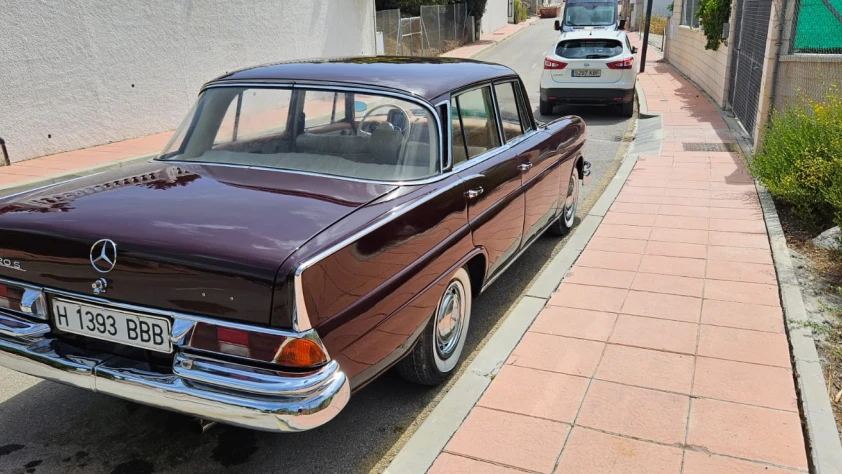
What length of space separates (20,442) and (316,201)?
185 centimetres

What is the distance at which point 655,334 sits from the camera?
4.15 meters

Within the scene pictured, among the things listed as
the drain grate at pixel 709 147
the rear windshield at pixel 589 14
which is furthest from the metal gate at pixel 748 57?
the rear windshield at pixel 589 14

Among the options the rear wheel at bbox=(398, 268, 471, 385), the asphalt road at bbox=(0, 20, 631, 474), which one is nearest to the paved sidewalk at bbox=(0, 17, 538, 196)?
the asphalt road at bbox=(0, 20, 631, 474)

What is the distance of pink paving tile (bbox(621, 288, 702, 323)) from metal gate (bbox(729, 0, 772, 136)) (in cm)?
620

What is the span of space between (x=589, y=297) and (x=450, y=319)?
149cm

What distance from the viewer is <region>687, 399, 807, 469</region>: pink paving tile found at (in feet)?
Answer: 9.69

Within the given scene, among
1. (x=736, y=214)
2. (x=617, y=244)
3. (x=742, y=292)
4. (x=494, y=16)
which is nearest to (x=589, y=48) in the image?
(x=736, y=214)

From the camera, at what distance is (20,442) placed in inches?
125

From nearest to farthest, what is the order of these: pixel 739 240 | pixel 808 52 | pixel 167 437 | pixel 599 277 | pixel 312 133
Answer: pixel 167 437, pixel 312 133, pixel 599 277, pixel 739 240, pixel 808 52

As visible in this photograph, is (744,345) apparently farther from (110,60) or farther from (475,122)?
(110,60)

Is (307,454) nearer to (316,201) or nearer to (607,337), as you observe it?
(316,201)

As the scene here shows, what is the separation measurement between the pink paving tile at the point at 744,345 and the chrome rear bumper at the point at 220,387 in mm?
2396

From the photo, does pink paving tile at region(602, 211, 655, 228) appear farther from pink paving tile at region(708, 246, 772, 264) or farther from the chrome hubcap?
the chrome hubcap

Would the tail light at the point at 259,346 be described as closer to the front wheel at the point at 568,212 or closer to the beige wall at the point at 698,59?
the front wheel at the point at 568,212
